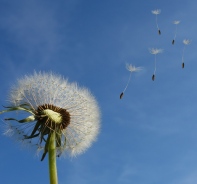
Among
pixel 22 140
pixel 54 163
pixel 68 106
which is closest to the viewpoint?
pixel 54 163

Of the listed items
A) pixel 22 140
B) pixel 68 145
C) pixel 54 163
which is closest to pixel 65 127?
pixel 68 145

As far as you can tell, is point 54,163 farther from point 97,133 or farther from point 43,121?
point 97,133

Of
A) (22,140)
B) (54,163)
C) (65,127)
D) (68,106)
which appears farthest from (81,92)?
(54,163)

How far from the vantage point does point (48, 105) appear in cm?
1134

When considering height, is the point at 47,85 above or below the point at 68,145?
above

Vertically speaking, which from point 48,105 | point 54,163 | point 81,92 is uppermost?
point 81,92

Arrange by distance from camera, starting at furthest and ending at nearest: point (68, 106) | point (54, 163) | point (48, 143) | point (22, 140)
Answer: point (68, 106)
point (22, 140)
point (48, 143)
point (54, 163)

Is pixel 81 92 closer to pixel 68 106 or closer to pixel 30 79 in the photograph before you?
pixel 68 106

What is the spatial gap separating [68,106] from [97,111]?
96 cm

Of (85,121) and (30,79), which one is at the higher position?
(30,79)

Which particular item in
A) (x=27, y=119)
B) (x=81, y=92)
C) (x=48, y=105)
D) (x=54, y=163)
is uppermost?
(x=81, y=92)

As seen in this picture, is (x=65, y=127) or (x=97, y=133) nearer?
(x=65, y=127)

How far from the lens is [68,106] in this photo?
11930 mm

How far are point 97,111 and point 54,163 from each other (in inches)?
144
